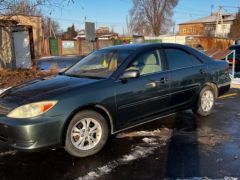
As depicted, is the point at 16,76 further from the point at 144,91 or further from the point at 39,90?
the point at 144,91

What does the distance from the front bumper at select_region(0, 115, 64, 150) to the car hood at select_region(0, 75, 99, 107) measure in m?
0.31

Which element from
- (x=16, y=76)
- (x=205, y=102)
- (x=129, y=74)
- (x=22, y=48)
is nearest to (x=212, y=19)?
(x=22, y=48)

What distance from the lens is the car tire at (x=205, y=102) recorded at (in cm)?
628

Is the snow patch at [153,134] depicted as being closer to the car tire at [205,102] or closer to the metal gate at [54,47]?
the car tire at [205,102]

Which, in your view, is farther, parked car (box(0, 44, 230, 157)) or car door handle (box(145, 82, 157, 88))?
car door handle (box(145, 82, 157, 88))

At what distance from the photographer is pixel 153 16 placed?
59469mm

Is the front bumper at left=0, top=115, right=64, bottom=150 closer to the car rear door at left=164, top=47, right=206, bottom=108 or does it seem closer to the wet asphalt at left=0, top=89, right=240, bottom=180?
the wet asphalt at left=0, top=89, right=240, bottom=180

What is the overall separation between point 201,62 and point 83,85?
109 inches

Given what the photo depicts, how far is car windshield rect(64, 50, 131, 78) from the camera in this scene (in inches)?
199

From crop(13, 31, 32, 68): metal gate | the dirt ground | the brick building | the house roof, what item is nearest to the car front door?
the dirt ground

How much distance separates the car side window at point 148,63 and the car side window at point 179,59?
25 centimetres

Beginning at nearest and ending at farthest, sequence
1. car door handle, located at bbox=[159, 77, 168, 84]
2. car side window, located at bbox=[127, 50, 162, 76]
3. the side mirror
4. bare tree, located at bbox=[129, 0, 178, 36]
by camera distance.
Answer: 1. the side mirror
2. car side window, located at bbox=[127, 50, 162, 76]
3. car door handle, located at bbox=[159, 77, 168, 84]
4. bare tree, located at bbox=[129, 0, 178, 36]

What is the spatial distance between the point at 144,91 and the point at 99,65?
94 centimetres

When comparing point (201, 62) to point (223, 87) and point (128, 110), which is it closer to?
point (223, 87)
